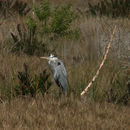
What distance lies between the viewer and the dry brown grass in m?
3.56

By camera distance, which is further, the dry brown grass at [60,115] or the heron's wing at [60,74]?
the heron's wing at [60,74]

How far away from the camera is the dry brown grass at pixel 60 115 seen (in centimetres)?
356

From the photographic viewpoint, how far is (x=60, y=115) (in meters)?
3.81

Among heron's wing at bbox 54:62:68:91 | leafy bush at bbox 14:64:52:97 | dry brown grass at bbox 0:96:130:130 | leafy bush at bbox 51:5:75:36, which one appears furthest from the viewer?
leafy bush at bbox 51:5:75:36

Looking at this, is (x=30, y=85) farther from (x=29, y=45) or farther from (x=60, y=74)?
(x=29, y=45)

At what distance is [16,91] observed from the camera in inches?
185

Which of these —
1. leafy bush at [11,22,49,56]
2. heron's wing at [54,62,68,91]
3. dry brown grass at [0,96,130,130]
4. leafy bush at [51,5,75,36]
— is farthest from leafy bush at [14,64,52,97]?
leafy bush at [51,5,75,36]

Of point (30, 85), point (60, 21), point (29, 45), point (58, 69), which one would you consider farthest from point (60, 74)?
point (60, 21)

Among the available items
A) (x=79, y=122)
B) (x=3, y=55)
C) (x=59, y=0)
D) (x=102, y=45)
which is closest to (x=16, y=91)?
(x=79, y=122)

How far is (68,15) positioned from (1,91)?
4.49 metres

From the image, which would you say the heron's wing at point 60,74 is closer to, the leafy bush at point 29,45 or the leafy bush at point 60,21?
the leafy bush at point 29,45

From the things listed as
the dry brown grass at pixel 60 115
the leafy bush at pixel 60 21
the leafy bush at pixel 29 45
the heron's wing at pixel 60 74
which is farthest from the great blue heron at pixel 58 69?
the leafy bush at pixel 60 21

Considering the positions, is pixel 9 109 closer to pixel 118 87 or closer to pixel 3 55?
pixel 118 87

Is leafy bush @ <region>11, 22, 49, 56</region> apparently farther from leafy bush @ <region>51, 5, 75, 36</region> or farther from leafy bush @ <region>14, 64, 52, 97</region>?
leafy bush @ <region>14, 64, 52, 97</region>
